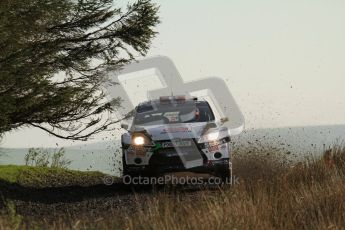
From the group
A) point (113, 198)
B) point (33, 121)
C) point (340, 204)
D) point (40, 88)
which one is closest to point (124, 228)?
point (340, 204)

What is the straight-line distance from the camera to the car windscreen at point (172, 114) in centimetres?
1346

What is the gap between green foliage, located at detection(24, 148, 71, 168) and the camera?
23.1m

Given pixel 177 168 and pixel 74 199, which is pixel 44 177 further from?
pixel 177 168

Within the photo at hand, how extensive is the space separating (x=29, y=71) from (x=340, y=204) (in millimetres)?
10803

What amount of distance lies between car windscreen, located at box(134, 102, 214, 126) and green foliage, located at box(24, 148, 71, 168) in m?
10.0

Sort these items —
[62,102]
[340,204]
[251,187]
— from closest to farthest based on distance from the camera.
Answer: [340,204] < [251,187] < [62,102]

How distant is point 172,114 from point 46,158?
11.1 metres

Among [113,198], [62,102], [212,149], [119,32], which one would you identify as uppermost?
[119,32]

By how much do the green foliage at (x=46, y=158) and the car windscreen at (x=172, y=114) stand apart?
10036 millimetres

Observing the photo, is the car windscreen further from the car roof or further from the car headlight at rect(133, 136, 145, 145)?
the car headlight at rect(133, 136, 145, 145)

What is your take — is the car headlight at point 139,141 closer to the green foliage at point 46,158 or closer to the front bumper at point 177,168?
the front bumper at point 177,168

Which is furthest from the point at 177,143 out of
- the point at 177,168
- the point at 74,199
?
the point at 74,199

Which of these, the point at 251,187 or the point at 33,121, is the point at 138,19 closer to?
the point at 33,121

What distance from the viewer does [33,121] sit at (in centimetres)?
1889
